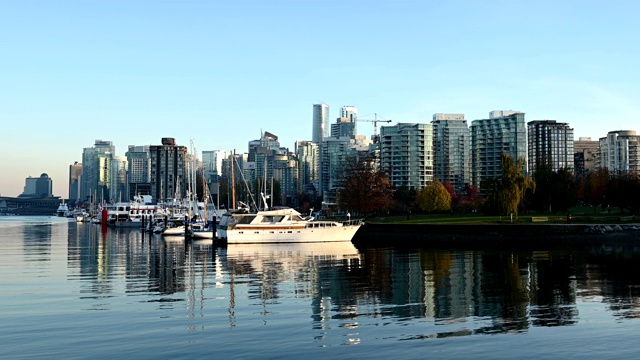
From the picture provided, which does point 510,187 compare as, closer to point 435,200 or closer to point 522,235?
point 522,235

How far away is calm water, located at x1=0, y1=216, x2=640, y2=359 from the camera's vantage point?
60.4ft

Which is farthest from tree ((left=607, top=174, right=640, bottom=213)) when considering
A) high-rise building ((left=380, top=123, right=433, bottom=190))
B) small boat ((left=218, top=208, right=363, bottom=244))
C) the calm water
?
high-rise building ((left=380, top=123, right=433, bottom=190))

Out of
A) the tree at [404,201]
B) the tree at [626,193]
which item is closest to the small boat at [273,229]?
the tree at [626,193]

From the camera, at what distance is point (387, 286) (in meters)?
31.9

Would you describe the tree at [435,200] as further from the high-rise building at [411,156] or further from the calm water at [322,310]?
the high-rise building at [411,156]

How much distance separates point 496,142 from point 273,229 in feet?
446

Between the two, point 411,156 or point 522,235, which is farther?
point 411,156

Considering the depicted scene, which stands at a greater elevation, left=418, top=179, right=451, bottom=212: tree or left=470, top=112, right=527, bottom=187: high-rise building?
left=470, top=112, right=527, bottom=187: high-rise building

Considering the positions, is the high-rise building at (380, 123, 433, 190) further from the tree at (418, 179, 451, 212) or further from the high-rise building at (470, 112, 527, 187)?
the tree at (418, 179, 451, 212)

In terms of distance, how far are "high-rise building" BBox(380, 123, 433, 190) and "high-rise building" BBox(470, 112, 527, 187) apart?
15032mm

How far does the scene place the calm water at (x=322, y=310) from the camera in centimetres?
1841

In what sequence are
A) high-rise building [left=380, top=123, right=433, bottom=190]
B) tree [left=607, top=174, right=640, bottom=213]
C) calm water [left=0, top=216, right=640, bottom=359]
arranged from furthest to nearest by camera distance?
high-rise building [left=380, top=123, right=433, bottom=190]
tree [left=607, top=174, right=640, bottom=213]
calm water [left=0, top=216, right=640, bottom=359]

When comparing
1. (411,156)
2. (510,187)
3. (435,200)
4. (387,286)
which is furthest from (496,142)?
(387,286)

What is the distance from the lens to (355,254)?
2227 inches
